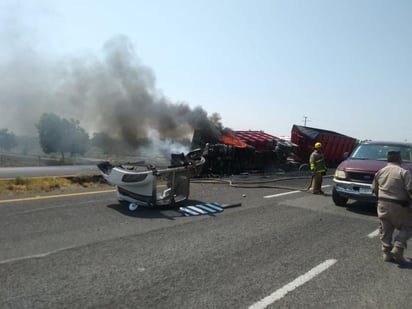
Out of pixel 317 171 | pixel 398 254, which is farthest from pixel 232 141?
pixel 398 254

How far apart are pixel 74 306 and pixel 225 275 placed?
5.76 feet

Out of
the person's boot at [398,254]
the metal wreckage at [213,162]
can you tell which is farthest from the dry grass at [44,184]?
the person's boot at [398,254]

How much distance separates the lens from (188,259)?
509 cm

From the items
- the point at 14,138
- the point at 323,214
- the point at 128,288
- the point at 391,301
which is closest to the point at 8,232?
the point at 128,288

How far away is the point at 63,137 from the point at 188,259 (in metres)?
47.1

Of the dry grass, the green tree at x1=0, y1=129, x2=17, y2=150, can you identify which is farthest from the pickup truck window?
the green tree at x1=0, y1=129, x2=17, y2=150

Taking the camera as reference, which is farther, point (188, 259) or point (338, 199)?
point (338, 199)

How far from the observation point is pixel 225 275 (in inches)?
179

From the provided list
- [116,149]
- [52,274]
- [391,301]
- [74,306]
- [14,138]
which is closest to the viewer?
[74,306]

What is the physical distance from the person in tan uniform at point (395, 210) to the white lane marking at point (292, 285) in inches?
33.7

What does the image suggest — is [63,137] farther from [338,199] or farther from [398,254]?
[398,254]

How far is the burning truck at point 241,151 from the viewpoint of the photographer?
16.8 m

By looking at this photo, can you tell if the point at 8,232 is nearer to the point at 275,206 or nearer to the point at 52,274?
the point at 52,274

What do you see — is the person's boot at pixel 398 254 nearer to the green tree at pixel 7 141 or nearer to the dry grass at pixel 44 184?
the dry grass at pixel 44 184
